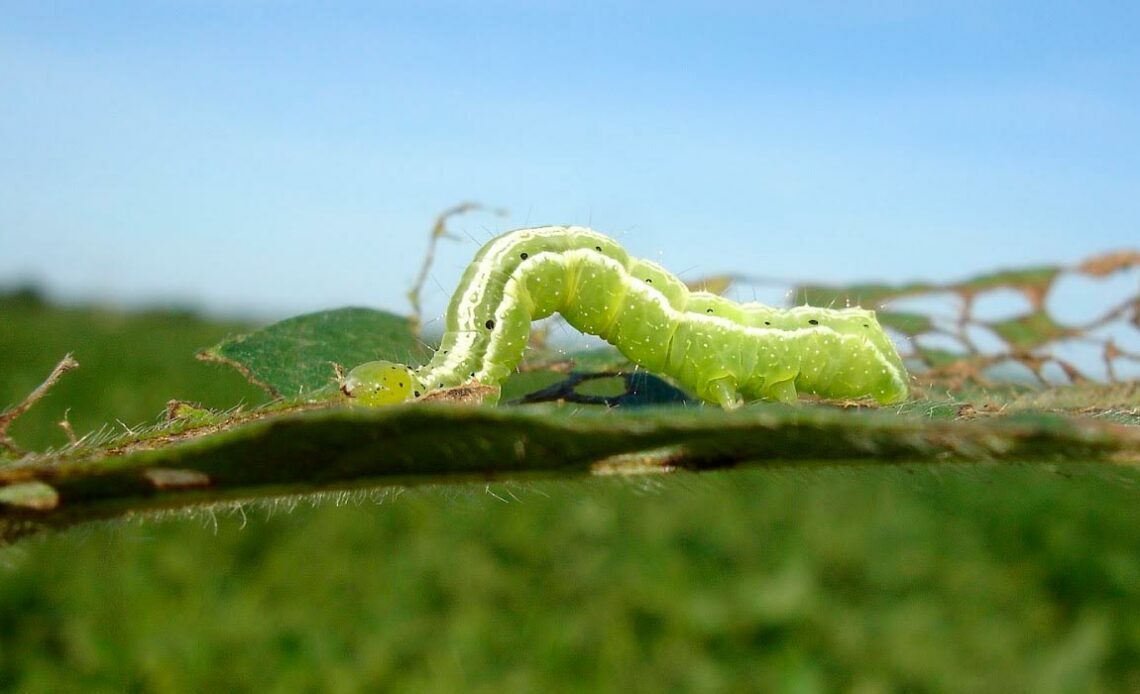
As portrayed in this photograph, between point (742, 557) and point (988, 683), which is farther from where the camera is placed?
point (742, 557)

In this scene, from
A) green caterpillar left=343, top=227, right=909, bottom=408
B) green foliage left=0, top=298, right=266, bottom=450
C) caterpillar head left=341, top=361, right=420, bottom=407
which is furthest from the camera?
green foliage left=0, top=298, right=266, bottom=450

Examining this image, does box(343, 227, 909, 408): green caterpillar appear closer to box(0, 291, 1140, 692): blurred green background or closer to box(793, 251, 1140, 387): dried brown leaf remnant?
box(793, 251, 1140, 387): dried brown leaf remnant

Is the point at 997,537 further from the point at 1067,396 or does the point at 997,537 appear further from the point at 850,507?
the point at 1067,396

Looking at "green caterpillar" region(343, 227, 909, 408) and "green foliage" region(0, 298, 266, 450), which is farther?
"green foliage" region(0, 298, 266, 450)

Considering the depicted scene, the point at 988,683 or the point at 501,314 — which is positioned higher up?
the point at 501,314

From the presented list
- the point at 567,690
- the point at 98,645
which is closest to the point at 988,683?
the point at 567,690

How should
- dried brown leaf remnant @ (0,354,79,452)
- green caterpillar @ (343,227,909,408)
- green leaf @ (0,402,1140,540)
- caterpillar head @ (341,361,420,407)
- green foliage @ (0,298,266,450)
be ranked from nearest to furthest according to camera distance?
green leaf @ (0,402,1140,540) < dried brown leaf remnant @ (0,354,79,452) < caterpillar head @ (341,361,420,407) < green caterpillar @ (343,227,909,408) < green foliage @ (0,298,266,450)

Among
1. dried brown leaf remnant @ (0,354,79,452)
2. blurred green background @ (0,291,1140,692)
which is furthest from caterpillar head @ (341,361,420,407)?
blurred green background @ (0,291,1140,692)

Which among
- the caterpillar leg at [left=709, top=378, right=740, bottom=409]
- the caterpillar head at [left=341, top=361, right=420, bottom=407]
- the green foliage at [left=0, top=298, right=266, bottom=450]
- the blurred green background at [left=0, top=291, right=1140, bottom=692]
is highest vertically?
the caterpillar head at [left=341, top=361, right=420, bottom=407]
